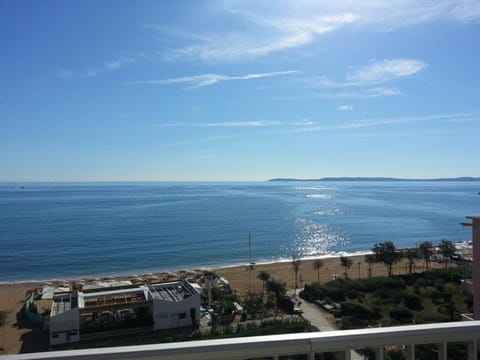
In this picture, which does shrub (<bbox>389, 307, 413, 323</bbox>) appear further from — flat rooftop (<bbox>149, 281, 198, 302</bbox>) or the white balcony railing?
the white balcony railing

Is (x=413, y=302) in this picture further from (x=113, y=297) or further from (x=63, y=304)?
(x=63, y=304)

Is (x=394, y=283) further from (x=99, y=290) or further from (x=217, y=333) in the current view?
(x=99, y=290)

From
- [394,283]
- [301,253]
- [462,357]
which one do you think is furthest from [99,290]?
[301,253]

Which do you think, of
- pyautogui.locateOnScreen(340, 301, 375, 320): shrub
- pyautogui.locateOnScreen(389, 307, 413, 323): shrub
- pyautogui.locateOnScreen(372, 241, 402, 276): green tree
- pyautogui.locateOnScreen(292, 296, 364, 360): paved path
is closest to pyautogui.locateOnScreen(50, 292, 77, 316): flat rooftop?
pyautogui.locateOnScreen(292, 296, 364, 360): paved path

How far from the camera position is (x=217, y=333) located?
37.7 ft

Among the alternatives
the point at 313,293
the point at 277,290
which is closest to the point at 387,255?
the point at 313,293

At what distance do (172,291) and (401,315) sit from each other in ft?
28.4

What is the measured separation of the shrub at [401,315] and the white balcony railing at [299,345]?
1300cm

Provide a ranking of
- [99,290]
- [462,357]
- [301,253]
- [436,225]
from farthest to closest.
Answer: [436,225] → [301,253] → [99,290] → [462,357]

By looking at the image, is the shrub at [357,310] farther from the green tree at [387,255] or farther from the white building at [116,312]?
the green tree at [387,255]

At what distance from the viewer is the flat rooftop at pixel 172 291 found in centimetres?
1380

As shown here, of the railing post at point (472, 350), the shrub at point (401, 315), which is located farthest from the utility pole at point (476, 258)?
the shrub at point (401, 315)

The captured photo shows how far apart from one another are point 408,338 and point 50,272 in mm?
29048

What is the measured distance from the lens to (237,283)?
22.5 m
